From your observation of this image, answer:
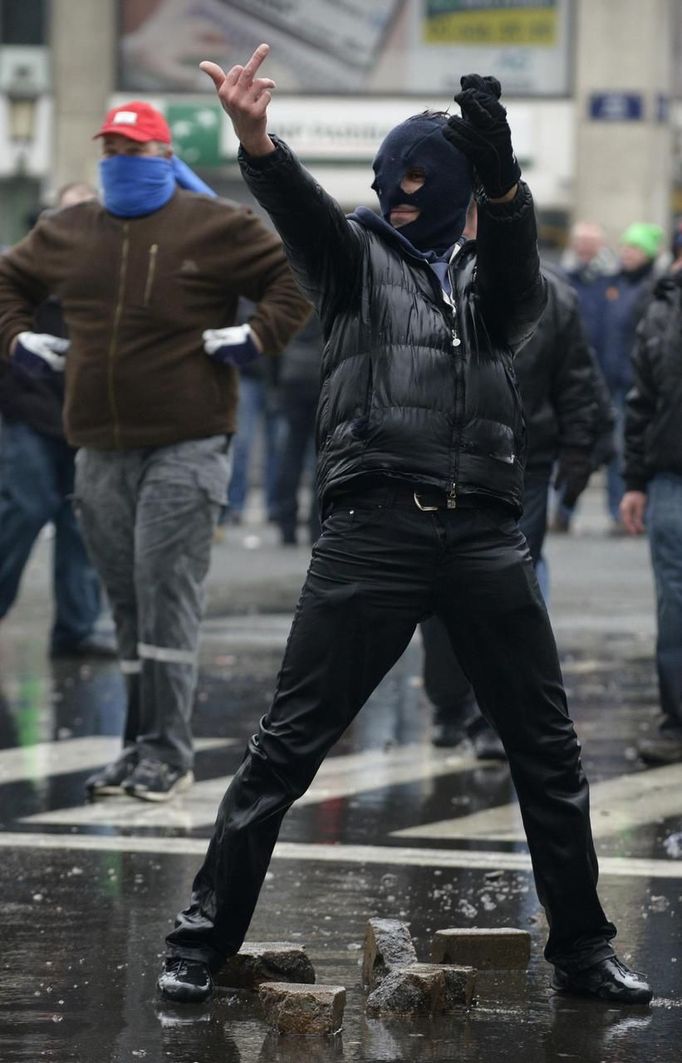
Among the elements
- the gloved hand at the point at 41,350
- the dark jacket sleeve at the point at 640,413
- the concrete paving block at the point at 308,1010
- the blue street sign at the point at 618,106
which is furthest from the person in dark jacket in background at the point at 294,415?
the blue street sign at the point at 618,106

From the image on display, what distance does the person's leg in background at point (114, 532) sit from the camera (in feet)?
25.9

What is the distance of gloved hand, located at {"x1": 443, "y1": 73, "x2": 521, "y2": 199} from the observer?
5027mm

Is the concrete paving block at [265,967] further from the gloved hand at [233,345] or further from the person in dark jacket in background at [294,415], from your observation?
the person in dark jacket in background at [294,415]

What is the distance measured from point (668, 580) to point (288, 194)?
3917 mm

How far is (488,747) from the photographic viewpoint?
8703 mm

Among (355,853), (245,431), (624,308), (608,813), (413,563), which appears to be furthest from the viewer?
(245,431)

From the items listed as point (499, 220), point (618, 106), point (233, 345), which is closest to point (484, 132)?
point (499, 220)

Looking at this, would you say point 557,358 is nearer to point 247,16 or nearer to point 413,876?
point 413,876

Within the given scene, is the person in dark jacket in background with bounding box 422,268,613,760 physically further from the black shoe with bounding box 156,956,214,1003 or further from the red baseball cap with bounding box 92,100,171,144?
the black shoe with bounding box 156,956,214,1003

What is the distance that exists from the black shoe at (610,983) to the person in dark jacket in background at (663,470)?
3293 millimetres

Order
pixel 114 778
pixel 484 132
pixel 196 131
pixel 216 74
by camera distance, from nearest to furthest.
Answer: pixel 484 132 → pixel 216 74 → pixel 114 778 → pixel 196 131

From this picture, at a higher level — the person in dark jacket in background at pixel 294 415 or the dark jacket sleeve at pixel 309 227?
the dark jacket sleeve at pixel 309 227

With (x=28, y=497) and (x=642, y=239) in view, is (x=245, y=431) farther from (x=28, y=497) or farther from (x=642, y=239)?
(x=28, y=497)

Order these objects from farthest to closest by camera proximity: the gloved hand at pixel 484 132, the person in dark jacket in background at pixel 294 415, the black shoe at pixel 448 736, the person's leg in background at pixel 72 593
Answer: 1. the person in dark jacket in background at pixel 294 415
2. the person's leg in background at pixel 72 593
3. the black shoe at pixel 448 736
4. the gloved hand at pixel 484 132
